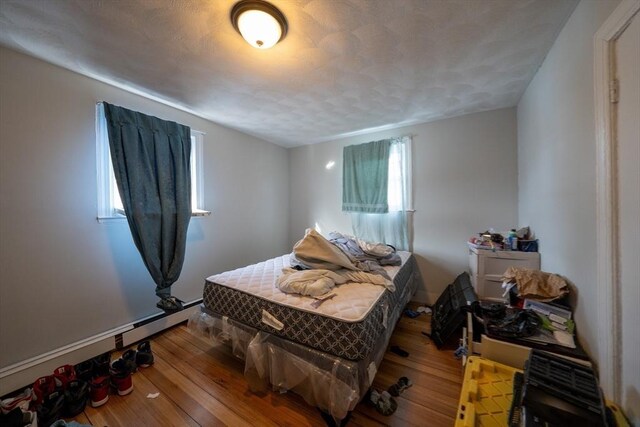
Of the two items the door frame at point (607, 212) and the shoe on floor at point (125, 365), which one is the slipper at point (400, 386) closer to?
the door frame at point (607, 212)

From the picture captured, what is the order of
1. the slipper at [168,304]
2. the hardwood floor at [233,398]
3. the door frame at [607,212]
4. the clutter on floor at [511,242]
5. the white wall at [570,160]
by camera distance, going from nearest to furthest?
the door frame at [607,212], the white wall at [570,160], the hardwood floor at [233,398], the clutter on floor at [511,242], the slipper at [168,304]

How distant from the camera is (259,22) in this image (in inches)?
47.2

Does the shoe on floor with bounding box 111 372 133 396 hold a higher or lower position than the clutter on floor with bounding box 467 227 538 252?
lower

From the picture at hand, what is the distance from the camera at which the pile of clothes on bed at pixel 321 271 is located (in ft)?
5.17

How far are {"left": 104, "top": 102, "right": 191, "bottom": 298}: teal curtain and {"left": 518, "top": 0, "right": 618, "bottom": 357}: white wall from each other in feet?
9.68

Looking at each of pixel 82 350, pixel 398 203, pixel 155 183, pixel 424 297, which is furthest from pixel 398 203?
pixel 82 350

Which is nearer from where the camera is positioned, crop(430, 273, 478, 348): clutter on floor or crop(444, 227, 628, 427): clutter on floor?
crop(444, 227, 628, 427): clutter on floor

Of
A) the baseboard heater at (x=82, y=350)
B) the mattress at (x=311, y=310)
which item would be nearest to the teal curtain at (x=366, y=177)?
the mattress at (x=311, y=310)

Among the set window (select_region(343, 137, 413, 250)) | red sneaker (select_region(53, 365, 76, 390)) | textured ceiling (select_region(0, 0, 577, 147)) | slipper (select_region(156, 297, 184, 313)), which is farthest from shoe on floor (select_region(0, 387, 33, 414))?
window (select_region(343, 137, 413, 250))

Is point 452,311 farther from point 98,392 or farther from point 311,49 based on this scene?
point 98,392

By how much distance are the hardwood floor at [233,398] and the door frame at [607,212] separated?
0.83 m

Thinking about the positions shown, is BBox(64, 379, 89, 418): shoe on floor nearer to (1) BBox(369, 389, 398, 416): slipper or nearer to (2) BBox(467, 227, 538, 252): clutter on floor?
(1) BBox(369, 389, 398, 416): slipper

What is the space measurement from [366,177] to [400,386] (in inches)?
92.0

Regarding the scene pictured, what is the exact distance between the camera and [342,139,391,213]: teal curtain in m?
3.00
